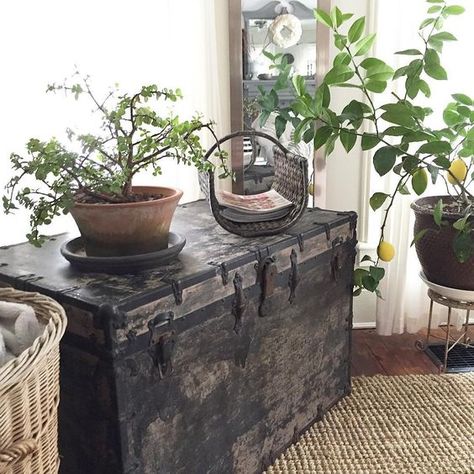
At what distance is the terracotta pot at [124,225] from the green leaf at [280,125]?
0.93 m

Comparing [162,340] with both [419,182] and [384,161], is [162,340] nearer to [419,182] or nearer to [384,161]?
[384,161]

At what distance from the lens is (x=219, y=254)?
1328mm

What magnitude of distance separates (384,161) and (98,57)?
3.31 ft

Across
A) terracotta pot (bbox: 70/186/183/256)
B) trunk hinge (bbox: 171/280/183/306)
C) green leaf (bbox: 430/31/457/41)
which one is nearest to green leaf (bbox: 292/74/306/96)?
green leaf (bbox: 430/31/457/41)

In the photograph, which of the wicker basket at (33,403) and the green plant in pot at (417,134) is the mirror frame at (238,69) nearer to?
the green plant in pot at (417,134)

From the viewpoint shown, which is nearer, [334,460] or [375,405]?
[334,460]

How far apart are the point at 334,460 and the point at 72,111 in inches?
53.4

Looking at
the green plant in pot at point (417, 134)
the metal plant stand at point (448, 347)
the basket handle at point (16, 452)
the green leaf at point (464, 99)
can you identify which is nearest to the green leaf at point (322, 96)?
the green plant in pot at point (417, 134)

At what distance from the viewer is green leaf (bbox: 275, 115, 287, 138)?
2.09 meters

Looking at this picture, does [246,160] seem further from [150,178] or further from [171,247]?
[171,247]

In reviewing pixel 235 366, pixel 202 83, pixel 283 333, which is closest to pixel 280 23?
pixel 202 83

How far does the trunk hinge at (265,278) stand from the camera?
1.36 metres

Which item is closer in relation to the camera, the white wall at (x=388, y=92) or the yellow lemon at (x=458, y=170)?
the yellow lemon at (x=458, y=170)

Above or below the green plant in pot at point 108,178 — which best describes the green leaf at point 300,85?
above
